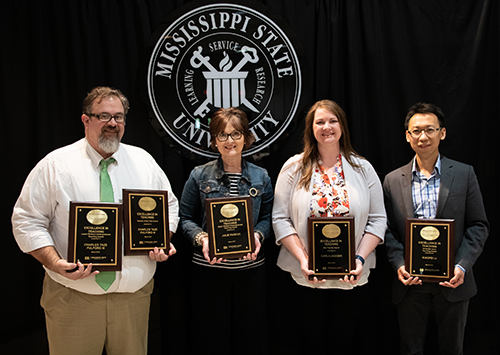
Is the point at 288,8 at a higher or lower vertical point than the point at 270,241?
higher

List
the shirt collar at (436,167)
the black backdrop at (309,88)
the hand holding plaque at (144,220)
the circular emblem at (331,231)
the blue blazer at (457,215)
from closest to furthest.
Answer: the hand holding plaque at (144,220)
the circular emblem at (331,231)
the blue blazer at (457,215)
the shirt collar at (436,167)
the black backdrop at (309,88)

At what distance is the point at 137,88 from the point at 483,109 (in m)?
2.56

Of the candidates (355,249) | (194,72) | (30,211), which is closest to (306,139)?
(355,249)

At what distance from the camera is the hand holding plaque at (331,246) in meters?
2.34

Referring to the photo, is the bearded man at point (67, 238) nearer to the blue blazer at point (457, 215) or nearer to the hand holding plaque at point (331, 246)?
the hand holding plaque at point (331, 246)

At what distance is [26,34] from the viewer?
2.98m

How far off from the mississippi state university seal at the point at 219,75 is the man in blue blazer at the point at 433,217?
930mm

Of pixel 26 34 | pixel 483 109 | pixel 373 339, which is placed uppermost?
pixel 26 34

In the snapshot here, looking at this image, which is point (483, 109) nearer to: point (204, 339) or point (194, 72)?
point (194, 72)

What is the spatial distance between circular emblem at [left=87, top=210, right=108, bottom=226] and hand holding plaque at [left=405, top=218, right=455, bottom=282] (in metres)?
1.70

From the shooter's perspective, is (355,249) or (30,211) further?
(355,249)

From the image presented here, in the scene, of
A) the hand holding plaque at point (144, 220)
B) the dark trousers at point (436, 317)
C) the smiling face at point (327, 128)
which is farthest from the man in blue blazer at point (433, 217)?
the hand holding plaque at point (144, 220)

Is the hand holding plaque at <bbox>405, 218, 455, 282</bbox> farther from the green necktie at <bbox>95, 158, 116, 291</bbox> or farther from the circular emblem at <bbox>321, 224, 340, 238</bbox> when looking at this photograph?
the green necktie at <bbox>95, 158, 116, 291</bbox>

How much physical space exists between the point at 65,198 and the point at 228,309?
1159 millimetres
